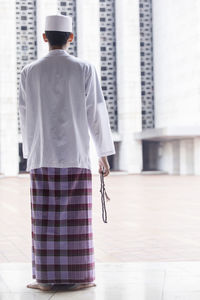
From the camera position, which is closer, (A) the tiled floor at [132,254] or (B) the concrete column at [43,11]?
(A) the tiled floor at [132,254]

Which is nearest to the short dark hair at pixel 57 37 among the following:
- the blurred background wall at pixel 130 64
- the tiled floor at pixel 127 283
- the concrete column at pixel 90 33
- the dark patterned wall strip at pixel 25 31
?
the tiled floor at pixel 127 283

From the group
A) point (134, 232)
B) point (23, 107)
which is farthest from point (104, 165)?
point (134, 232)

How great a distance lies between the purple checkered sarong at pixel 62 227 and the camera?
3.84 metres

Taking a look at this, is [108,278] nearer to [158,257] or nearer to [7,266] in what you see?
[7,266]

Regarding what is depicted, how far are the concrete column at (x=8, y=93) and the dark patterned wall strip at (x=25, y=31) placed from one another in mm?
1513

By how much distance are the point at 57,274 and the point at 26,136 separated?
42.5 inches

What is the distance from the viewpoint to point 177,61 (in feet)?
119

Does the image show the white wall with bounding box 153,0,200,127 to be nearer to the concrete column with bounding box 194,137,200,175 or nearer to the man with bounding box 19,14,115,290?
the concrete column with bounding box 194,137,200,175

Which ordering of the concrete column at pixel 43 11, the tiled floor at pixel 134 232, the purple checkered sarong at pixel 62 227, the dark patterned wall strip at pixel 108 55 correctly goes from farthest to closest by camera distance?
the dark patterned wall strip at pixel 108 55 → the concrete column at pixel 43 11 → the tiled floor at pixel 134 232 → the purple checkered sarong at pixel 62 227

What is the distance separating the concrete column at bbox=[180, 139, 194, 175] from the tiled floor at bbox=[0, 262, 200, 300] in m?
30.8

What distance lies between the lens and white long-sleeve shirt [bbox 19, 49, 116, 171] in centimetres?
394

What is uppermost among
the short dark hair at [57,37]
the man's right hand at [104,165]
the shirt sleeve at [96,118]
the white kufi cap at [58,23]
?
the white kufi cap at [58,23]

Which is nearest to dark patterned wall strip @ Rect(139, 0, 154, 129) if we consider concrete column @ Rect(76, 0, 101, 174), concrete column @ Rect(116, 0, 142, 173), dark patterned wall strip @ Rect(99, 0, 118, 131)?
concrete column @ Rect(116, 0, 142, 173)

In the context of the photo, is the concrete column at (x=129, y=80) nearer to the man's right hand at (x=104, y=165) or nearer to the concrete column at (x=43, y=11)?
the concrete column at (x=43, y=11)
